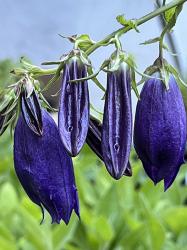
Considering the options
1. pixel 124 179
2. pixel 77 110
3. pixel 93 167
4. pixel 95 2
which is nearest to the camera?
pixel 77 110

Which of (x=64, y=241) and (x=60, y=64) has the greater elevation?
(x=60, y=64)

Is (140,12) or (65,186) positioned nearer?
(65,186)

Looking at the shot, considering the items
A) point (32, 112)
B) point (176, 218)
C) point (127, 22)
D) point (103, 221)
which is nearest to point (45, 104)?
point (32, 112)

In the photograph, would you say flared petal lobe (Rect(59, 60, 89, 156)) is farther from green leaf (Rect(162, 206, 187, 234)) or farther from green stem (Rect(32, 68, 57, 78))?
green leaf (Rect(162, 206, 187, 234))

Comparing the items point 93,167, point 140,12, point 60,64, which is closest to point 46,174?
point 60,64

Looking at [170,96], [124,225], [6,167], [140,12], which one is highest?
[140,12]

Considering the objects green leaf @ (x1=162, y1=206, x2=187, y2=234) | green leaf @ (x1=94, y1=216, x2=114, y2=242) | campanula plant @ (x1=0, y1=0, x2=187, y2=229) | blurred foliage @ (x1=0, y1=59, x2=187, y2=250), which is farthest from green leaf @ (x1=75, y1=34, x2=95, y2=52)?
green leaf @ (x1=162, y1=206, x2=187, y2=234)

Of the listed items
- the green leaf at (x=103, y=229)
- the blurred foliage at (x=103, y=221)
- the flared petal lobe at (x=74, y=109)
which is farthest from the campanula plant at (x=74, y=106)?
the green leaf at (x=103, y=229)

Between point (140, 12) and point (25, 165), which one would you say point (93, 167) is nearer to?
point (140, 12)

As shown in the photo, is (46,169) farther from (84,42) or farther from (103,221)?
(103,221)
